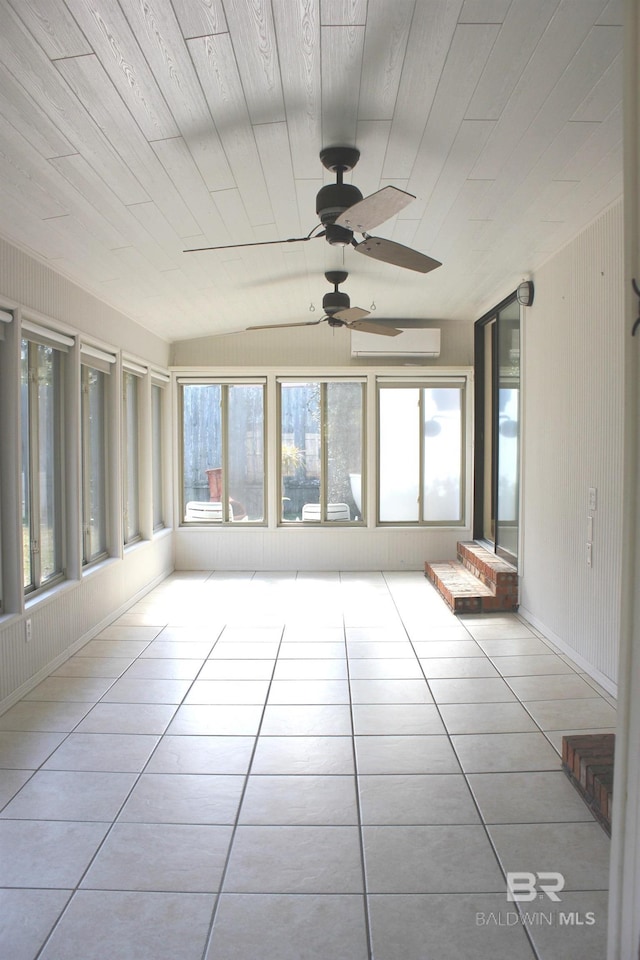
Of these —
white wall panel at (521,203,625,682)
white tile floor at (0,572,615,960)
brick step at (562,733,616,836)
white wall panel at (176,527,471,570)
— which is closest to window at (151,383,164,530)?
white wall panel at (176,527,471,570)

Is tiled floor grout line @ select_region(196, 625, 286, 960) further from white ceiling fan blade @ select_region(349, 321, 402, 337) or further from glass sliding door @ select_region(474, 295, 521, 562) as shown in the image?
glass sliding door @ select_region(474, 295, 521, 562)

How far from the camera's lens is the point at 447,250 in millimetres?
4699

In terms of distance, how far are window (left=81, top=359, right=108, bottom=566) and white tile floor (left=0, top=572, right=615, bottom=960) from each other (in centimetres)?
94

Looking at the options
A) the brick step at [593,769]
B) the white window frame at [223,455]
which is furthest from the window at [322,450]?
the brick step at [593,769]

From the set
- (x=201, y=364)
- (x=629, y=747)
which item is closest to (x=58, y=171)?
(x=629, y=747)

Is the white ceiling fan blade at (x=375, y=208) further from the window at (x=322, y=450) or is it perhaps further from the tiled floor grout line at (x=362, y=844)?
the window at (x=322, y=450)

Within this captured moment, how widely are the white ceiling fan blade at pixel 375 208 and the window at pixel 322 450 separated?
15.5ft

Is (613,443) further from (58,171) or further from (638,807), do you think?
(58,171)

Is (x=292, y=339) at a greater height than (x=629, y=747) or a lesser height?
greater

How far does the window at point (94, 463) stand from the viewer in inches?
193

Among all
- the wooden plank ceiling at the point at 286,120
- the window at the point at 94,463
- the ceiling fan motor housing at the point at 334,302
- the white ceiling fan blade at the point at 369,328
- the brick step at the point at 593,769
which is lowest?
the brick step at the point at 593,769

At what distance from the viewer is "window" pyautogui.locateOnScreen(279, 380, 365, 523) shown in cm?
760

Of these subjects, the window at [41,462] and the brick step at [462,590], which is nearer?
the window at [41,462]

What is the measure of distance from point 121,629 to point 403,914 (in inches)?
143
